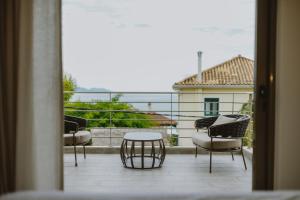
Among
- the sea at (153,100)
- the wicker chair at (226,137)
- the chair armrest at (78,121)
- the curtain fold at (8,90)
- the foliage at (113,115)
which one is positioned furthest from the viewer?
the foliage at (113,115)

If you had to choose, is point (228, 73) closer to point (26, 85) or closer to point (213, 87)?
point (213, 87)

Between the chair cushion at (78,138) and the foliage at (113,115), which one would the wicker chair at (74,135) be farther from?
the foliage at (113,115)

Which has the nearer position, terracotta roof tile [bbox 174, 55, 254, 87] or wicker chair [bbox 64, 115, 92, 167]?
wicker chair [bbox 64, 115, 92, 167]

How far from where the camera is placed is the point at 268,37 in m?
2.58

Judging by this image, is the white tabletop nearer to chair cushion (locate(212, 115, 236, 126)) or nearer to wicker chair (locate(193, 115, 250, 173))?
wicker chair (locate(193, 115, 250, 173))

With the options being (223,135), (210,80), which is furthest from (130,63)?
(223,135)

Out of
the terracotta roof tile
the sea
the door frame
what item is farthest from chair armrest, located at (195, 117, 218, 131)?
the terracotta roof tile

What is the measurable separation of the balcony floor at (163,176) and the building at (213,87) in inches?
168

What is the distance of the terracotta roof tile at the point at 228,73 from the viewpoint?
11.7 metres

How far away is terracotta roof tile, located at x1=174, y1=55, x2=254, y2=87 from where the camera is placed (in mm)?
11688

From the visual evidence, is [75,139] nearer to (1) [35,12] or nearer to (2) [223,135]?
(2) [223,135]

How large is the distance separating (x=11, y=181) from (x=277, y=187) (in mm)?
1778

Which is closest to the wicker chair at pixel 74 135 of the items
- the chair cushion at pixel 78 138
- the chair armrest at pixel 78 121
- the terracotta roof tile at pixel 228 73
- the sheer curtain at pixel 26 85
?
the chair cushion at pixel 78 138

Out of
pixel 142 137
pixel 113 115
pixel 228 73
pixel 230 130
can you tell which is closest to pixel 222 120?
pixel 230 130
